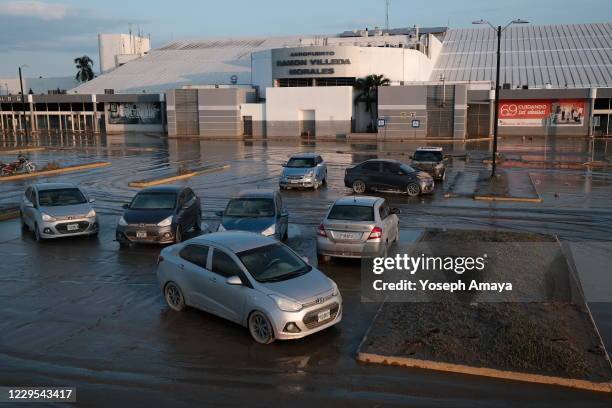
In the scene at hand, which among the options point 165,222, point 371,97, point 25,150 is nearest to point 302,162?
point 165,222

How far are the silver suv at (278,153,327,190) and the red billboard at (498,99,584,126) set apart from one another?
42886 mm

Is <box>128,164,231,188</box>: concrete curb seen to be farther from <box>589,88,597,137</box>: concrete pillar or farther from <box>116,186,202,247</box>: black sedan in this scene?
<box>589,88,597,137</box>: concrete pillar

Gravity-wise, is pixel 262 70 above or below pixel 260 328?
above

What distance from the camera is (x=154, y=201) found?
1708 centimetres

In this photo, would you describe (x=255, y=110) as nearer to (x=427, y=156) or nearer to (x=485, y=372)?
(x=427, y=156)

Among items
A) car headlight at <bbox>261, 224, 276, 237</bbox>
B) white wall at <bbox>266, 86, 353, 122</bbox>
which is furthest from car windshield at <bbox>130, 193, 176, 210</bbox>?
white wall at <bbox>266, 86, 353, 122</bbox>

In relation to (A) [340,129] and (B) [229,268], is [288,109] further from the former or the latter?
(B) [229,268]

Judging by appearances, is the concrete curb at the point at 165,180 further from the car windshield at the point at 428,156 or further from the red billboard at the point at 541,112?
the red billboard at the point at 541,112

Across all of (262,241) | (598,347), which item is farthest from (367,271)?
(598,347)

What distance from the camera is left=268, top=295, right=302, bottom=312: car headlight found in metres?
9.22

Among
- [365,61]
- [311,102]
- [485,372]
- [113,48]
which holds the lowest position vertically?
[485,372]

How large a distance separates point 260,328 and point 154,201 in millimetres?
8678

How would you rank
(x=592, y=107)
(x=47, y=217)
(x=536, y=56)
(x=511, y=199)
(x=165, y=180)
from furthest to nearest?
(x=536, y=56) → (x=592, y=107) → (x=165, y=180) → (x=511, y=199) → (x=47, y=217)

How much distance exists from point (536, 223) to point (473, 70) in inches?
2249
